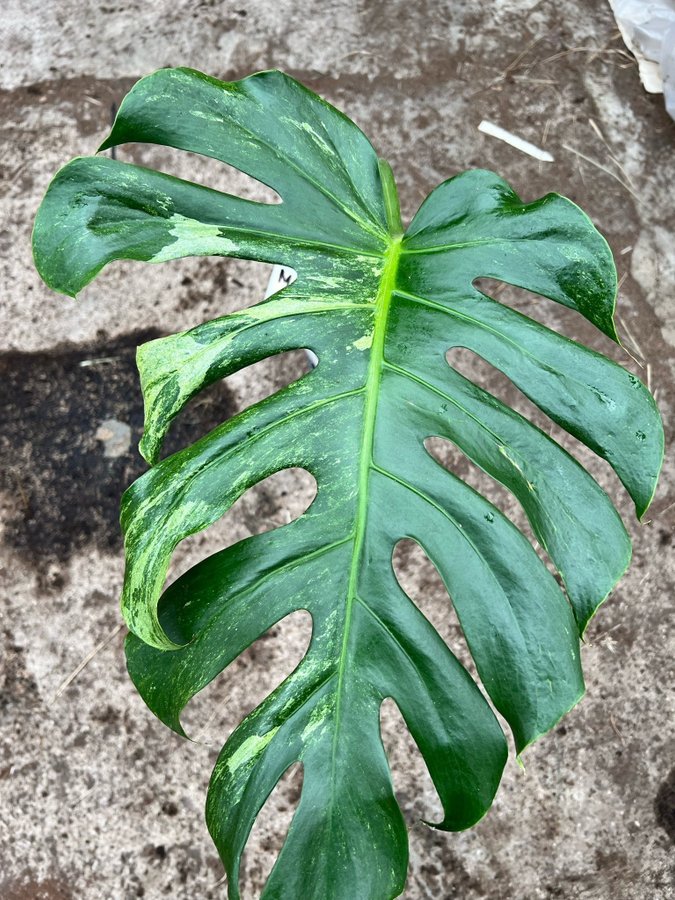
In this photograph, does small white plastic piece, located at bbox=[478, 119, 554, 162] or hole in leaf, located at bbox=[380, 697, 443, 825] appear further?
small white plastic piece, located at bbox=[478, 119, 554, 162]

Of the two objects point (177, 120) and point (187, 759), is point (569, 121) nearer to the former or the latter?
point (177, 120)

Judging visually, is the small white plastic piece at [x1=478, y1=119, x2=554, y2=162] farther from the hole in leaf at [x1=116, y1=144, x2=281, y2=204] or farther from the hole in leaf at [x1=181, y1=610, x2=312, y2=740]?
the hole in leaf at [x1=181, y1=610, x2=312, y2=740]

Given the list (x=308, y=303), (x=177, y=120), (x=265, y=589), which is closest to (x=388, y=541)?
(x=265, y=589)

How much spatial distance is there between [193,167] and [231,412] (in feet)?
1.74

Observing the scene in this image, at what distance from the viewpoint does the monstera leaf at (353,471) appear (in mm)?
854

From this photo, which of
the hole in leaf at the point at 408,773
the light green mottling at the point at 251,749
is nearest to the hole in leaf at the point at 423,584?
the hole in leaf at the point at 408,773

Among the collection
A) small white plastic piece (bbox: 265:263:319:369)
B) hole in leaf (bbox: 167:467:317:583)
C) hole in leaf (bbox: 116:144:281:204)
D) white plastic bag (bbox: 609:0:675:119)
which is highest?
white plastic bag (bbox: 609:0:675:119)

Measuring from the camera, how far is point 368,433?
94 cm

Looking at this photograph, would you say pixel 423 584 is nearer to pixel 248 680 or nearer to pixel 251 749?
pixel 248 680

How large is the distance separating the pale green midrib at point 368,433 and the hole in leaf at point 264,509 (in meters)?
0.56

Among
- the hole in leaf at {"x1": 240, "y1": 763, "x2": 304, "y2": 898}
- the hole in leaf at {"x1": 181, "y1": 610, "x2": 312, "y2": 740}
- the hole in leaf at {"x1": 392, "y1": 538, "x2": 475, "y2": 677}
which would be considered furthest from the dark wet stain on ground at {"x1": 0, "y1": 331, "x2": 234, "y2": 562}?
the hole in leaf at {"x1": 240, "y1": 763, "x2": 304, "y2": 898}

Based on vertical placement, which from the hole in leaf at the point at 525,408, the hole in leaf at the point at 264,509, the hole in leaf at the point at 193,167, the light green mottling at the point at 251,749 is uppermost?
the hole in leaf at the point at 193,167

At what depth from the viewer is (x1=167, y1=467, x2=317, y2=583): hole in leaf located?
4.98 ft

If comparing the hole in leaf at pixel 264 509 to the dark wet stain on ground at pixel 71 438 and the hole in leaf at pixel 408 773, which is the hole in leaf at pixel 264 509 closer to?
the dark wet stain on ground at pixel 71 438
